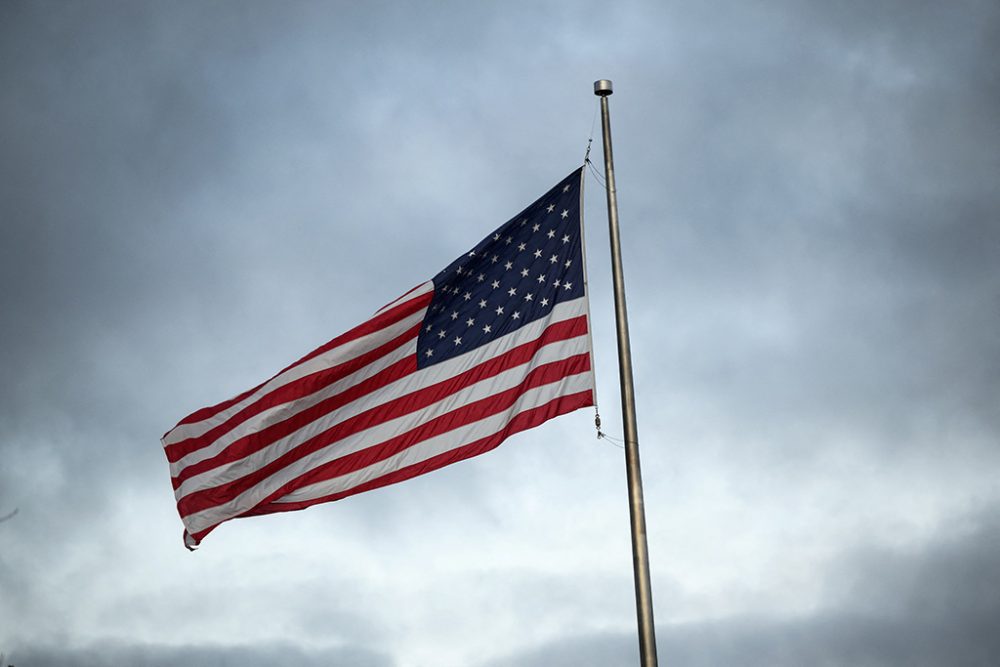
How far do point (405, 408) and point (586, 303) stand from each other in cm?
405

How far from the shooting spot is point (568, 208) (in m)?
20.9

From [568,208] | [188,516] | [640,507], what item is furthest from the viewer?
[188,516]

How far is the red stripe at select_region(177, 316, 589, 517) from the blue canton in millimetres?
506

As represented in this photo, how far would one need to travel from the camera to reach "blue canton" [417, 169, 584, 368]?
20672mm

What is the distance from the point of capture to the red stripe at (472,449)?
1952 centimetres

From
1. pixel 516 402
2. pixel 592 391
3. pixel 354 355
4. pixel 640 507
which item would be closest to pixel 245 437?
pixel 354 355

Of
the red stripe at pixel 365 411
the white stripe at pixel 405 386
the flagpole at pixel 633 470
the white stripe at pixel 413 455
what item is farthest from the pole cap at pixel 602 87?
the white stripe at pixel 413 455

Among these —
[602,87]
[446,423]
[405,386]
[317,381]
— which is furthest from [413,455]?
[602,87]

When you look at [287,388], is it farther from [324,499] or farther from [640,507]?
[640,507]

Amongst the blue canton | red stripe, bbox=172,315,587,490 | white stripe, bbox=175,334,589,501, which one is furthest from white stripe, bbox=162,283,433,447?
white stripe, bbox=175,334,589,501

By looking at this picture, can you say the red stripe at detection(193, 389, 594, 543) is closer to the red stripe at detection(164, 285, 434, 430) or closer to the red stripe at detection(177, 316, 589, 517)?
the red stripe at detection(177, 316, 589, 517)

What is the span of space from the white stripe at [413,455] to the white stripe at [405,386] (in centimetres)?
55

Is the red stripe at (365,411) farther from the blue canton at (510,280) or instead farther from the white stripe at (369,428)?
the blue canton at (510,280)

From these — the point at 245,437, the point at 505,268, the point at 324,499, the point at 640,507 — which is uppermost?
the point at 505,268
